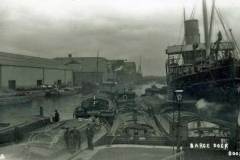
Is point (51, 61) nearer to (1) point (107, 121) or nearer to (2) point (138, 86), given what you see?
(2) point (138, 86)

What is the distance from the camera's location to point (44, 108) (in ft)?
80.8

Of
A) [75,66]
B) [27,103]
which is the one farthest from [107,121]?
[27,103]

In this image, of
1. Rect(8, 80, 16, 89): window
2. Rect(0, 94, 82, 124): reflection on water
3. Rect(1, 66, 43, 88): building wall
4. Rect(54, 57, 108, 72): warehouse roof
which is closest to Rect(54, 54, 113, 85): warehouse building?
Rect(54, 57, 108, 72): warehouse roof

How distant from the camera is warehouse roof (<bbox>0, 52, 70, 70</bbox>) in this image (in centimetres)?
1074

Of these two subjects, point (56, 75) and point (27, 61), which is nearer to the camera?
point (27, 61)

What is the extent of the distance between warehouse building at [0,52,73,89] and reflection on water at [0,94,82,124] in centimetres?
691

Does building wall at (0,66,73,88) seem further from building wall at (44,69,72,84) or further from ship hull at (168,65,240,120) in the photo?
ship hull at (168,65,240,120)

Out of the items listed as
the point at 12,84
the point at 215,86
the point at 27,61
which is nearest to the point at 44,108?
the point at 12,84

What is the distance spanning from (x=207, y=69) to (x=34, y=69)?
845 cm

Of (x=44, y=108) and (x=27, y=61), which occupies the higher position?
(x=27, y=61)

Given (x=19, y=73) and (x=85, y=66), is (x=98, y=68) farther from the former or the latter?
(x=19, y=73)

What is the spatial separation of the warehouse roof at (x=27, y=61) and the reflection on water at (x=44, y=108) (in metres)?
7.66

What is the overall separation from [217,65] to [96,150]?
28.1 ft

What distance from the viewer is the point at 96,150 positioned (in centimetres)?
945
